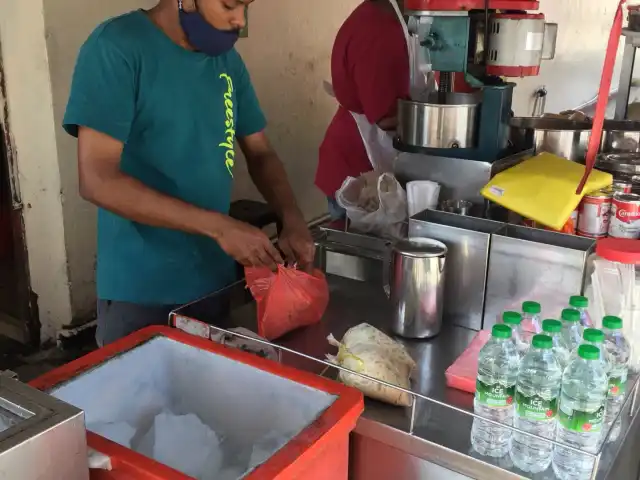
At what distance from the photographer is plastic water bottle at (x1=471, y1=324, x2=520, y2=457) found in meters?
0.87

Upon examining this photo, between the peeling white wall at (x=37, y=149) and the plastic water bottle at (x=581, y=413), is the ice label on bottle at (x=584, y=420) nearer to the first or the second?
the plastic water bottle at (x=581, y=413)

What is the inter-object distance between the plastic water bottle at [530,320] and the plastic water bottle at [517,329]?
1cm

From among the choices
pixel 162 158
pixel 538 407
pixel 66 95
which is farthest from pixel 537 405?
pixel 66 95

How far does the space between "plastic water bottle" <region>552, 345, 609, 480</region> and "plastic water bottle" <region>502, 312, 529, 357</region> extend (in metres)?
0.08

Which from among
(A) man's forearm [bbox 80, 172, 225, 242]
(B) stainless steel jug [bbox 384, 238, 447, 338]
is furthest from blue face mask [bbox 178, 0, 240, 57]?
(B) stainless steel jug [bbox 384, 238, 447, 338]

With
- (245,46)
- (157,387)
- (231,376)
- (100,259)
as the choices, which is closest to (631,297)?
(231,376)

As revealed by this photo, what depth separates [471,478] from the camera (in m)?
0.88

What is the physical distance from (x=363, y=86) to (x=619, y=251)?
103 cm

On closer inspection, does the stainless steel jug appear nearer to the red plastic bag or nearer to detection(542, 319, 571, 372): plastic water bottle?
the red plastic bag

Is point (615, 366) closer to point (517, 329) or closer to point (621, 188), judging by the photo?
point (517, 329)

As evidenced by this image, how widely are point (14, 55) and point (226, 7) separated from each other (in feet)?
3.54

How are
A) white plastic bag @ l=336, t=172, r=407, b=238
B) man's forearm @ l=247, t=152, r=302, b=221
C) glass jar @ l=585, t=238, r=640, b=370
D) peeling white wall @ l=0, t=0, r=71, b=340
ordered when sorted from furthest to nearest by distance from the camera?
peeling white wall @ l=0, t=0, r=71, b=340 → man's forearm @ l=247, t=152, r=302, b=221 → white plastic bag @ l=336, t=172, r=407, b=238 → glass jar @ l=585, t=238, r=640, b=370

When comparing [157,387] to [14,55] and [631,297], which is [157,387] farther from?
[14,55]

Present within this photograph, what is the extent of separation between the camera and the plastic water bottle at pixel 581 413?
2.68 feet
